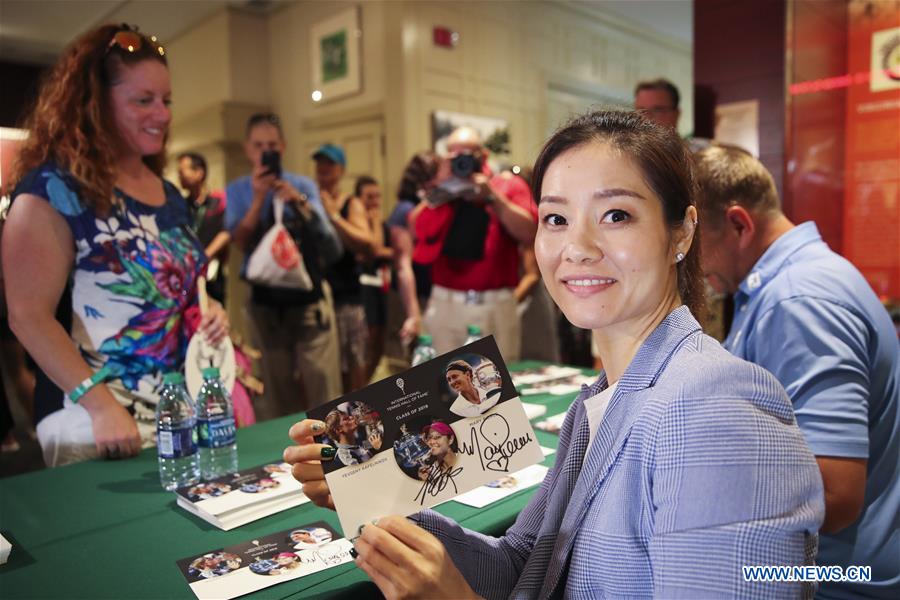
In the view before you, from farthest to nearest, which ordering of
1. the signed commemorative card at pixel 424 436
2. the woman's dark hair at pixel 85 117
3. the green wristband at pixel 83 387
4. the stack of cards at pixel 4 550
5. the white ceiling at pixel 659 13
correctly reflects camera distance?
the white ceiling at pixel 659 13 < the woman's dark hair at pixel 85 117 < the green wristband at pixel 83 387 < the stack of cards at pixel 4 550 < the signed commemorative card at pixel 424 436

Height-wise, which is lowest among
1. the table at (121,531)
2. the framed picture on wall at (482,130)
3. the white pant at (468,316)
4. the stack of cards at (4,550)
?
the table at (121,531)

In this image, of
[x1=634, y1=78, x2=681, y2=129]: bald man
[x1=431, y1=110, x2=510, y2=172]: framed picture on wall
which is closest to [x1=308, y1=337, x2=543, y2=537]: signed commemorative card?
[x1=634, y1=78, x2=681, y2=129]: bald man

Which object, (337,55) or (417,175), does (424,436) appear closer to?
(417,175)

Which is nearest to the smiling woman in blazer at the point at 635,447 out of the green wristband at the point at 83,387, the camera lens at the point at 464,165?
the green wristband at the point at 83,387

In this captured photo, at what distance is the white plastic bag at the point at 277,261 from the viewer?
3.06 metres

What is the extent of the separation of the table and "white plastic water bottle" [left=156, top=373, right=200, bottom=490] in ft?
0.15

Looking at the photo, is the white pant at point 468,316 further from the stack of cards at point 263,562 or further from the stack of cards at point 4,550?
the stack of cards at point 4,550

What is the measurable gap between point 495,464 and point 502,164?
15.8ft

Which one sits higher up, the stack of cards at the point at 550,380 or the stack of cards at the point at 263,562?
the stack of cards at the point at 550,380

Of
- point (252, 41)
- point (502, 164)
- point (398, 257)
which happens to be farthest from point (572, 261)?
point (502, 164)

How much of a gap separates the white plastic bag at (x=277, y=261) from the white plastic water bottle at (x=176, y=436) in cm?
158

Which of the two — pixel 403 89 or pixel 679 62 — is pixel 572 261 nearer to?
pixel 403 89
